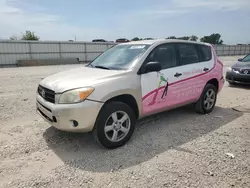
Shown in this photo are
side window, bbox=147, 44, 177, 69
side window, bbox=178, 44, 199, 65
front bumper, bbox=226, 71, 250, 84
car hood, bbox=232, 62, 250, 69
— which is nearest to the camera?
side window, bbox=147, 44, 177, 69

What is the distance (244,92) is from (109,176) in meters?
6.92

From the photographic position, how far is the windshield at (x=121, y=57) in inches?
156

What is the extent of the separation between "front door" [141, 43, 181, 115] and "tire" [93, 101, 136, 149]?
1.31 ft

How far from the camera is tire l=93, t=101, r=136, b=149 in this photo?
331 centimetres

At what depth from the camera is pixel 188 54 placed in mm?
4809

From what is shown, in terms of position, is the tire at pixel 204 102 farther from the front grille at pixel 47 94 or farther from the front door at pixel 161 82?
the front grille at pixel 47 94

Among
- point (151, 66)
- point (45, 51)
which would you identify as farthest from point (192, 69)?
point (45, 51)

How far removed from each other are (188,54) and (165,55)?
0.79 meters

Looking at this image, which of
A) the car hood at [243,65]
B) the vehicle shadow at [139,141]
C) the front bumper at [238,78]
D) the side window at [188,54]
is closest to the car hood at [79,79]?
the vehicle shadow at [139,141]

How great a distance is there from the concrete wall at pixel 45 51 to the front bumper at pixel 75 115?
19522 millimetres

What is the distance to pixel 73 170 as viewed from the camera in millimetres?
2953

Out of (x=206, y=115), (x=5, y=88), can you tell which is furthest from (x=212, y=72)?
(x=5, y=88)

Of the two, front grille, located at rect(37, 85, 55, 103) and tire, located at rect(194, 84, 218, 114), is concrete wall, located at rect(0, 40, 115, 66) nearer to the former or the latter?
front grille, located at rect(37, 85, 55, 103)

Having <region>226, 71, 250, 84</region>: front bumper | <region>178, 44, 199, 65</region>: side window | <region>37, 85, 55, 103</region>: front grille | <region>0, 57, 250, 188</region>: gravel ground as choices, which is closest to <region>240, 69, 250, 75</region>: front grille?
<region>226, 71, 250, 84</region>: front bumper
